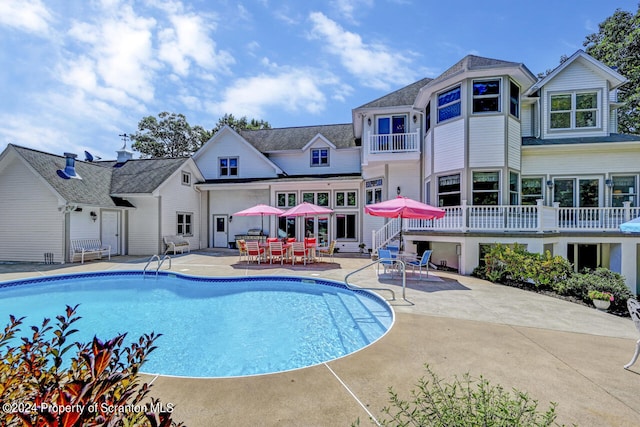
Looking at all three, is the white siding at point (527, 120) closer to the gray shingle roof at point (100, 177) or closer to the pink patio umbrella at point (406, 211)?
the pink patio umbrella at point (406, 211)

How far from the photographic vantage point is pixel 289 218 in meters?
19.8

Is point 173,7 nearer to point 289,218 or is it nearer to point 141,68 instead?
point 141,68

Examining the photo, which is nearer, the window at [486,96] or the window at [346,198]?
the window at [486,96]

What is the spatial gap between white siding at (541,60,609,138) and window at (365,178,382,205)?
27.7 ft

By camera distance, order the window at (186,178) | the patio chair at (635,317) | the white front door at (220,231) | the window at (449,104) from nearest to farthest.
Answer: the patio chair at (635,317) → the window at (449,104) → the window at (186,178) → the white front door at (220,231)

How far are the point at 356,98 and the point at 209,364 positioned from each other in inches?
Result: 742

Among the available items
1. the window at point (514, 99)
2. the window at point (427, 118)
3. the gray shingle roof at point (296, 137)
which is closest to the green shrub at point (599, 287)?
the window at point (514, 99)

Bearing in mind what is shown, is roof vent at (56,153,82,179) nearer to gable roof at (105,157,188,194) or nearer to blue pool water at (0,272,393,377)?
gable roof at (105,157,188,194)

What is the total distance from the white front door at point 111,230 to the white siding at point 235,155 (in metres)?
6.59

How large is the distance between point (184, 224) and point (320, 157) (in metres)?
10.7

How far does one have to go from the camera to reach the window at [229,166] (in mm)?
21484

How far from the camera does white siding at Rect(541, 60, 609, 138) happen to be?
13.5 meters

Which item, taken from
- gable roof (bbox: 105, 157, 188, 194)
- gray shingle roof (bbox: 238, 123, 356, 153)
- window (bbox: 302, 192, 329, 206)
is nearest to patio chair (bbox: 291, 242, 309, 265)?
window (bbox: 302, 192, 329, 206)

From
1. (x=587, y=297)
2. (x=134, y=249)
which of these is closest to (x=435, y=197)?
(x=587, y=297)
